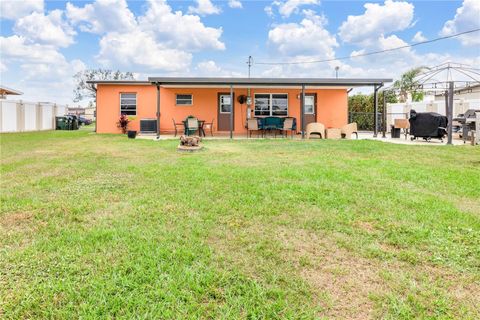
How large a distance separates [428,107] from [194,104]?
42.4 feet

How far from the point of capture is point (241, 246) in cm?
290

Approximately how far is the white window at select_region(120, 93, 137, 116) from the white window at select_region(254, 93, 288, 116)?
6.04 m

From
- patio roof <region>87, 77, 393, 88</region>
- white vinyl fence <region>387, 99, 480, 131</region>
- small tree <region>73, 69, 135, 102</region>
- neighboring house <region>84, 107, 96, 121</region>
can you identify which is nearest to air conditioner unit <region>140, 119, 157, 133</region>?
patio roof <region>87, 77, 393, 88</region>

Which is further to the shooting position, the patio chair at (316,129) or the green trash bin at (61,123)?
the green trash bin at (61,123)

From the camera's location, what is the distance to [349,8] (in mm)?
22344

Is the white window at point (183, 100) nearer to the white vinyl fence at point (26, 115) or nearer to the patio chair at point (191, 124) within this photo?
the patio chair at point (191, 124)

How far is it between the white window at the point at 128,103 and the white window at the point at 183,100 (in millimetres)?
2123

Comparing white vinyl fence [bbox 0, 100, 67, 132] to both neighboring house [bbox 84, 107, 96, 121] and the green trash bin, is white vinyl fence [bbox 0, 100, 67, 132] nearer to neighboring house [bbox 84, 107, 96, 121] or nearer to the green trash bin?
the green trash bin

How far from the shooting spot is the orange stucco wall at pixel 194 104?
17000 millimetres

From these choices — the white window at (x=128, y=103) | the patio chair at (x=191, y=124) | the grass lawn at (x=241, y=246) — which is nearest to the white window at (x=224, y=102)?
the patio chair at (x=191, y=124)

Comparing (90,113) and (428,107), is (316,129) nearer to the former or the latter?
(428,107)

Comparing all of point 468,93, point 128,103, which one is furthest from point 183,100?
point 468,93

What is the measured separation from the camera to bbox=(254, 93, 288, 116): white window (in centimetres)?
1700

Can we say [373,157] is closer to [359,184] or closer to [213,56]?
[359,184]
